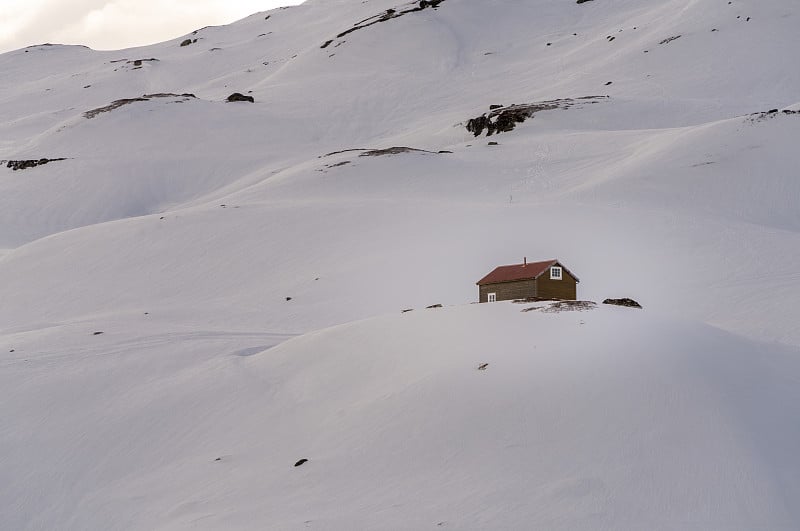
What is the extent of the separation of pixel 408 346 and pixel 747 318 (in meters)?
12.1

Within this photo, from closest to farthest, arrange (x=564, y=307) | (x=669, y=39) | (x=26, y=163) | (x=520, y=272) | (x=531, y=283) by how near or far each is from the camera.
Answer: (x=564, y=307)
(x=531, y=283)
(x=520, y=272)
(x=26, y=163)
(x=669, y=39)

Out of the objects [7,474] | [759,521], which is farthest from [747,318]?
[7,474]

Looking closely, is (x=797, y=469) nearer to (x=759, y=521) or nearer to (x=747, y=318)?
(x=759, y=521)

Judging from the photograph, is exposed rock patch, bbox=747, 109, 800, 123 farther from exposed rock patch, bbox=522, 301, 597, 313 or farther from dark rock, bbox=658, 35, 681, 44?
exposed rock patch, bbox=522, 301, 597, 313

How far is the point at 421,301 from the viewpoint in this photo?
104ft

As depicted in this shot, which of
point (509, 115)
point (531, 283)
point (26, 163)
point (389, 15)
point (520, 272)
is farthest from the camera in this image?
point (389, 15)

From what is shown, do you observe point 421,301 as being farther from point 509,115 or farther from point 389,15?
point 389,15

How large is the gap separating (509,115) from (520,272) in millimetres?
39116

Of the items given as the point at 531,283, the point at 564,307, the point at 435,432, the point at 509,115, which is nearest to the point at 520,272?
the point at 531,283

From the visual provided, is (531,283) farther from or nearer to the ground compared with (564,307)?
nearer to the ground

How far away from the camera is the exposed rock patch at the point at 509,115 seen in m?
61.6

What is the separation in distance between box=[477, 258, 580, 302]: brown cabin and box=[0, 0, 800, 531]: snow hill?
134 inches

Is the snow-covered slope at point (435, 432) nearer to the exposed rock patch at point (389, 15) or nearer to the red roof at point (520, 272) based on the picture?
→ the red roof at point (520, 272)

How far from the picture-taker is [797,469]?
46.5ft
